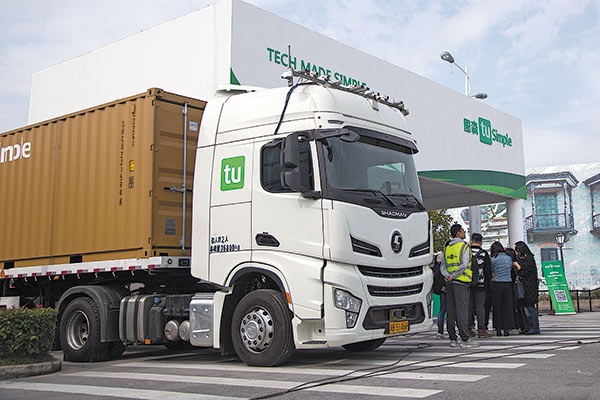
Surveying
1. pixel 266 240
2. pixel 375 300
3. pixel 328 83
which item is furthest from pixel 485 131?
pixel 266 240

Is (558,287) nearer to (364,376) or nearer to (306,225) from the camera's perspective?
(306,225)

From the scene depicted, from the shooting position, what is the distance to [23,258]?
1067cm

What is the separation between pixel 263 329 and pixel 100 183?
383cm

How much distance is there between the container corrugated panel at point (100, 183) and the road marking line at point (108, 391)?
7.78ft

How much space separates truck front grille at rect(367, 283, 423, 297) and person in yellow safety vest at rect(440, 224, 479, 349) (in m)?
1.15

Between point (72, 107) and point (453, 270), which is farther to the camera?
point (72, 107)

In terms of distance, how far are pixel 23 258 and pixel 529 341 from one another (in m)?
8.30

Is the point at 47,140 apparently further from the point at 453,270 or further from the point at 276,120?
the point at 453,270

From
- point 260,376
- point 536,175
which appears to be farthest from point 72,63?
point 536,175

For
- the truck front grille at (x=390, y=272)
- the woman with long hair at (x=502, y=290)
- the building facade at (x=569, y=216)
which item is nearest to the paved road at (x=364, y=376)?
the truck front grille at (x=390, y=272)

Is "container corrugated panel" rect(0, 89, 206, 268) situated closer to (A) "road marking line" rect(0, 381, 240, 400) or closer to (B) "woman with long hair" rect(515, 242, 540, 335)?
(A) "road marking line" rect(0, 381, 240, 400)

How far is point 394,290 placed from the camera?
7629 millimetres

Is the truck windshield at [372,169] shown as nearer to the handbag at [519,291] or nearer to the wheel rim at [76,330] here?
the handbag at [519,291]

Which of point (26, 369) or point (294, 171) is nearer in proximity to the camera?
point (294, 171)
